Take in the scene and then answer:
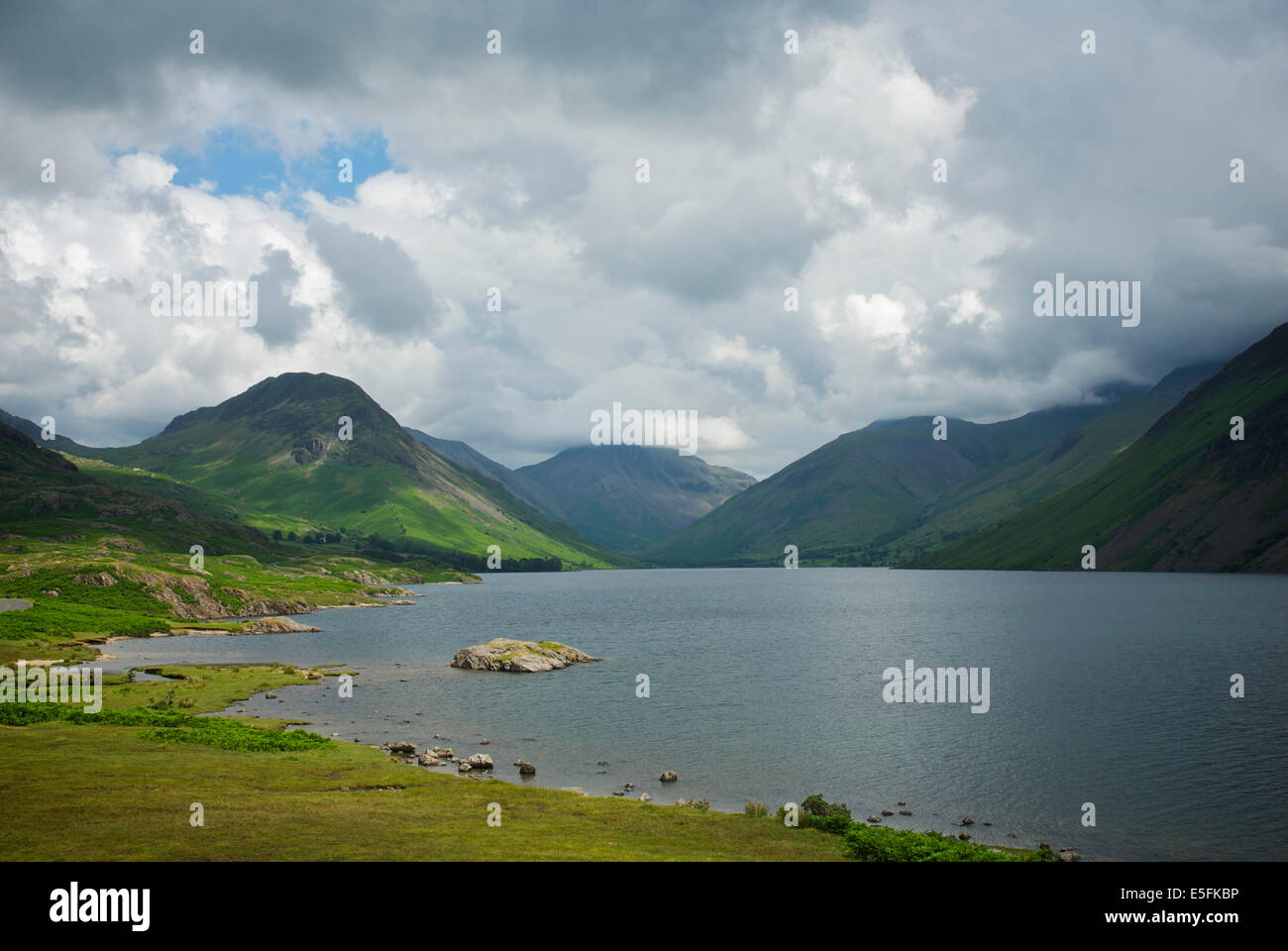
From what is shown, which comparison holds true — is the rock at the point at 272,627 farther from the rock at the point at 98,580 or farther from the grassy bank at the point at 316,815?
the grassy bank at the point at 316,815

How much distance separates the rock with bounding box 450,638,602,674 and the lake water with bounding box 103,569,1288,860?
10.5 ft

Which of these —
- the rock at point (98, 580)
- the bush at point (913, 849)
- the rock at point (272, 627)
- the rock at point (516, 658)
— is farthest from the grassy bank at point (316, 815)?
A: the rock at point (98, 580)

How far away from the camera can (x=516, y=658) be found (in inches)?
4316

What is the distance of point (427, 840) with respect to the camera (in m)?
33.0

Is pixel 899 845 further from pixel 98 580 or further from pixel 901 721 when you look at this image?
pixel 98 580

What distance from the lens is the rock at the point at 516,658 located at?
108625mm

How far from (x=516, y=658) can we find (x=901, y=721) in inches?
2232

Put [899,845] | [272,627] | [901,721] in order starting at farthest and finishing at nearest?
[272,627]
[901,721]
[899,845]

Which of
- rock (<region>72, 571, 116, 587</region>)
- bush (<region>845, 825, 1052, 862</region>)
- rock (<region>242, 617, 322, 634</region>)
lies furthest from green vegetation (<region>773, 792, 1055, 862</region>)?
rock (<region>72, 571, 116, 587</region>)

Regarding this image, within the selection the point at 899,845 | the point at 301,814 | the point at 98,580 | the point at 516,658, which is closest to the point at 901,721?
the point at 899,845

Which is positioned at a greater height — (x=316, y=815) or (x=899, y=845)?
(x=316, y=815)
